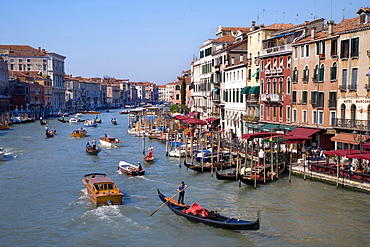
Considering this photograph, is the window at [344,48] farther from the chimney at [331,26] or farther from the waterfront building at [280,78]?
the waterfront building at [280,78]

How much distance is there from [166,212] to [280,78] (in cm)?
1206

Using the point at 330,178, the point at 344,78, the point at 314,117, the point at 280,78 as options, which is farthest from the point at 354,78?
the point at 280,78

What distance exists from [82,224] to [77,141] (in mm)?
21979

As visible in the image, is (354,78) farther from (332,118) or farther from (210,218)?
(210,218)

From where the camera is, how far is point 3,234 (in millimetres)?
12727

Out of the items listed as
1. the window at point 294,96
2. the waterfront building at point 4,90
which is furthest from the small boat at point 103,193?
the waterfront building at point 4,90

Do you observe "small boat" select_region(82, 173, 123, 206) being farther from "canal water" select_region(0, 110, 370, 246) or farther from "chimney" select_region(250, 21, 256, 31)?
"chimney" select_region(250, 21, 256, 31)

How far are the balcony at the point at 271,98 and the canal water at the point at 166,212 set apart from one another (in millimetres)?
6273

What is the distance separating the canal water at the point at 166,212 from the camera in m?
12.1

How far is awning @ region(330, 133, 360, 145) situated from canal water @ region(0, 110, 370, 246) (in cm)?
223

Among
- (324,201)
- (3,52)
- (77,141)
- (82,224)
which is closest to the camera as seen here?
(82,224)

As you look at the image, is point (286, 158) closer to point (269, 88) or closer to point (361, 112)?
point (361, 112)

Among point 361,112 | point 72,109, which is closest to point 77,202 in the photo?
point 361,112

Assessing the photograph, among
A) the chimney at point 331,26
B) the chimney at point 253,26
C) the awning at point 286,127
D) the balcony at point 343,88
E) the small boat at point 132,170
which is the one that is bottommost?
the small boat at point 132,170
